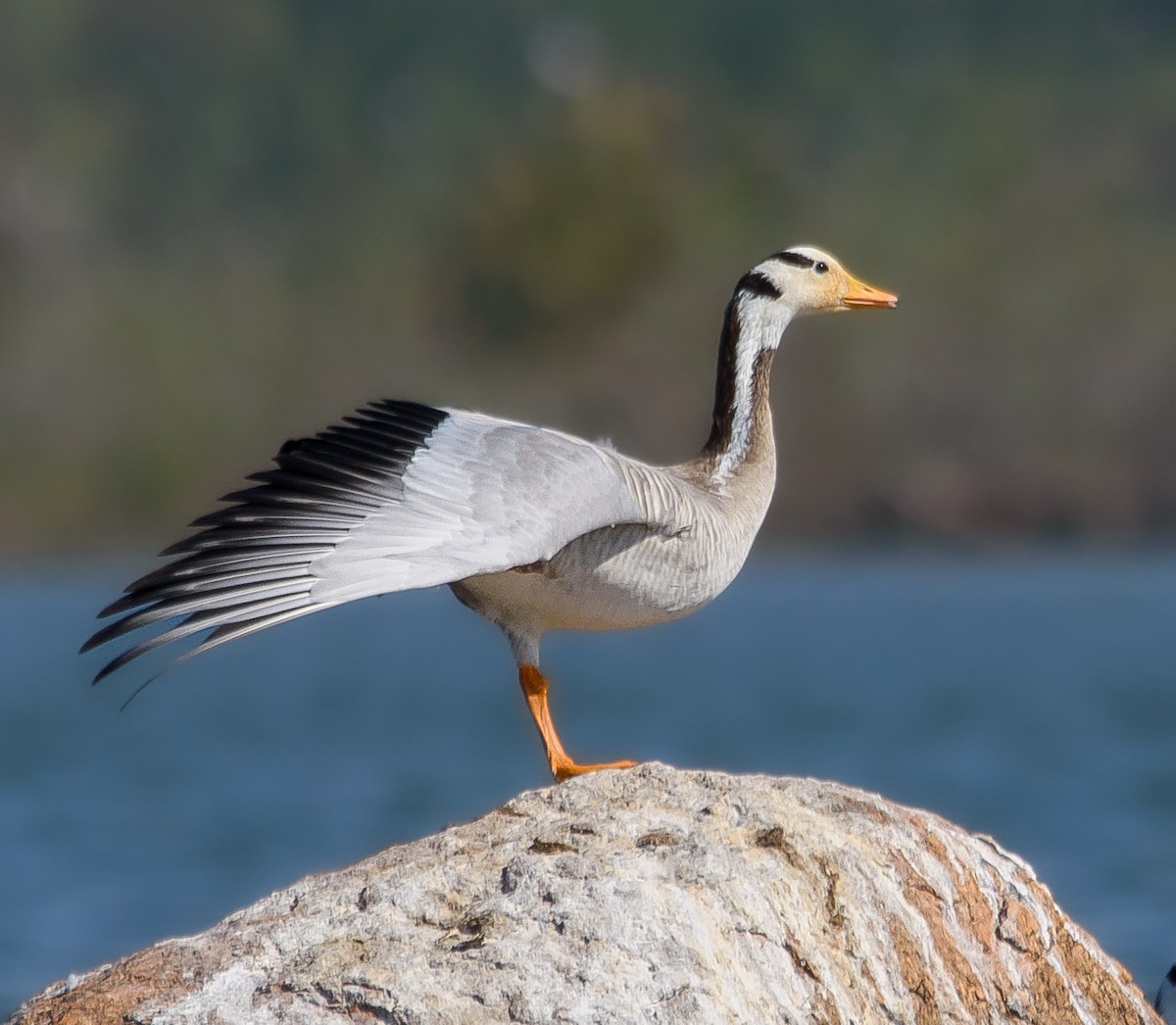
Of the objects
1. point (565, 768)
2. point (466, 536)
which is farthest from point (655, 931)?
point (565, 768)

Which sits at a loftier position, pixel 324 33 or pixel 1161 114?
pixel 324 33

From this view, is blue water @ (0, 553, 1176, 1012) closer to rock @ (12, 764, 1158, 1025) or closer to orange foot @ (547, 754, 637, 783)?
orange foot @ (547, 754, 637, 783)

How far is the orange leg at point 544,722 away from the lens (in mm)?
6914

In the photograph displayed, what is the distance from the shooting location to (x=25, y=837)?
18594mm

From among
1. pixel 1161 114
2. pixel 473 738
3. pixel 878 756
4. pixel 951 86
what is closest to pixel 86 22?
pixel 951 86

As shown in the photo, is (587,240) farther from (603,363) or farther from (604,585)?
(604,585)

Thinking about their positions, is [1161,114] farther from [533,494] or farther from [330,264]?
[533,494]

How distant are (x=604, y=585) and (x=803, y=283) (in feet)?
5.96

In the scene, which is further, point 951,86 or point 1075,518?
point 951,86

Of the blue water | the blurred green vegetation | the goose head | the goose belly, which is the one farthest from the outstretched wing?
the blurred green vegetation

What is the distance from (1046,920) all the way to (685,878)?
105 centimetres

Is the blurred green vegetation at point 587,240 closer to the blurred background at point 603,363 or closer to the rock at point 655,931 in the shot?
the blurred background at point 603,363

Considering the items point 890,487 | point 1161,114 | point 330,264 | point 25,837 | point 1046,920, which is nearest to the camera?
point 1046,920

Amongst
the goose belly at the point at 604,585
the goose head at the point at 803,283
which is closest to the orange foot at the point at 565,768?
the goose belly at the point at 604,585
